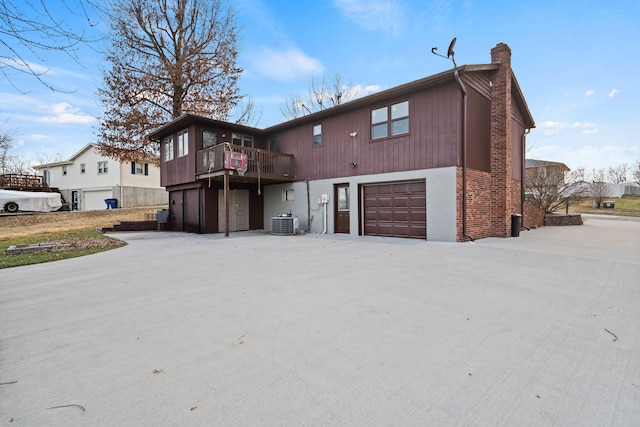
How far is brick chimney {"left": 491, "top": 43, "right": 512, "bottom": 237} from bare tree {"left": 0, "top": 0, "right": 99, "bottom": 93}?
37.8 ft

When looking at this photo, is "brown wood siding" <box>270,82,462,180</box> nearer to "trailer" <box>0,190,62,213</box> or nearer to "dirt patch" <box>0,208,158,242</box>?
"dirt patch" <box>0,208,158,242</box>

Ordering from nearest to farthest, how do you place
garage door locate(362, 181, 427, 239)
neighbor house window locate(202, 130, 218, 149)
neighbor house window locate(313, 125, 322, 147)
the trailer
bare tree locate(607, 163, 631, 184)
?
garage door locate(362, 181, 427, 239) → neighbor house window locate(313, 125, 322, 147) → neighbor house window locate(202, 130, 218, 149) → the trailer → bare tree locate(607, 163, 631, 184)

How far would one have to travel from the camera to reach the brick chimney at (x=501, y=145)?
1049 cm

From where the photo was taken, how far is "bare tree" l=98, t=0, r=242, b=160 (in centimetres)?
1638

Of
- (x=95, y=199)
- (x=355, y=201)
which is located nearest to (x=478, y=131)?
(x=355, y=201)

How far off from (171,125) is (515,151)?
1560cm

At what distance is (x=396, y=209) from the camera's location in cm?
1071

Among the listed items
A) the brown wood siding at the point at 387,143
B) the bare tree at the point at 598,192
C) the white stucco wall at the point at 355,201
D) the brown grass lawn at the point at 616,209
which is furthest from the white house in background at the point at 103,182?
the bare tree at the point at 598,192

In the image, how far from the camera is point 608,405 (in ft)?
5.69

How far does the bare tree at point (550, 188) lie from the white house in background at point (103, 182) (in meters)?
28.4

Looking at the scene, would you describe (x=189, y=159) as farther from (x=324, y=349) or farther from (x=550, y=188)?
(x=550, y=188)

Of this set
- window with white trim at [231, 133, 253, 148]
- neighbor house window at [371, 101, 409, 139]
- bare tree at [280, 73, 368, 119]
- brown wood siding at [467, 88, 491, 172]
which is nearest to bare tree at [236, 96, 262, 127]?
bare tree at [280, 73, 368, 119]

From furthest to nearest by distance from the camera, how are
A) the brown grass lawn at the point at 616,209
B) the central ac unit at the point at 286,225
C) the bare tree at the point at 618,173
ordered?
the bare tree at the point at 618,173 → the brown grass lawn at the point at 616,209 → the central ac unit at the point at 286,225

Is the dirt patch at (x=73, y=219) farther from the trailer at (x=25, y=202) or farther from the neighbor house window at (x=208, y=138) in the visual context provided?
the neighbor house window at (x=208, y=138)
